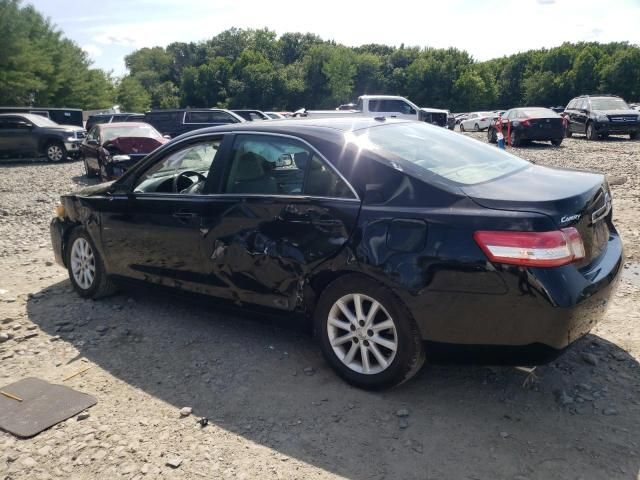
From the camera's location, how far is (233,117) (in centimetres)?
1902

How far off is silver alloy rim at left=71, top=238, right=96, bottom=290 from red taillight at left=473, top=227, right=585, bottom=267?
3666 mm

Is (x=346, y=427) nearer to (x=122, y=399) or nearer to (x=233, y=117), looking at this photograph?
(x=122, y=399)

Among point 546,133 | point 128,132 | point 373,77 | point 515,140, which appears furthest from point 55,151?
point 373,77

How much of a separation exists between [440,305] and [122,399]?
2057 millimetres

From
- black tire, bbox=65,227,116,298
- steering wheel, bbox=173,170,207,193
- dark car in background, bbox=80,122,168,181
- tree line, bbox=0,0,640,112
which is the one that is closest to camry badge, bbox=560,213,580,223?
steering wheel, bbox=173,170,207,193

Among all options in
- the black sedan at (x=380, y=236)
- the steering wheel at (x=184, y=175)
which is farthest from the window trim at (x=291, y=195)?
the steering wheel at (x=184, y=175)

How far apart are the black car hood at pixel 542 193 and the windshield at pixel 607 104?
20106 millimetres

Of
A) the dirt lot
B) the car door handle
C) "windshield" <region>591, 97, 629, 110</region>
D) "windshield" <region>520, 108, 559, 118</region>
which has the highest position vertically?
"windshield" <region>591, 97, 629, 110</region>

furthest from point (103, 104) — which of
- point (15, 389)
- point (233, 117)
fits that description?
point (15, 389)

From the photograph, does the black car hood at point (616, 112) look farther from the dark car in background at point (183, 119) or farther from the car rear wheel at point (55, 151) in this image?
the car rear wheel at point (55, 151)

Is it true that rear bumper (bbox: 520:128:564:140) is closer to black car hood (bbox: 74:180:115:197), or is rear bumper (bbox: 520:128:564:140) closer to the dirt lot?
the dirt lot

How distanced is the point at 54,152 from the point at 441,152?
18.9 m

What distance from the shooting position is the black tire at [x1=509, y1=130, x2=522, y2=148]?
65.3 feet

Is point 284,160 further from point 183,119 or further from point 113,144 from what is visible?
point 183,119
